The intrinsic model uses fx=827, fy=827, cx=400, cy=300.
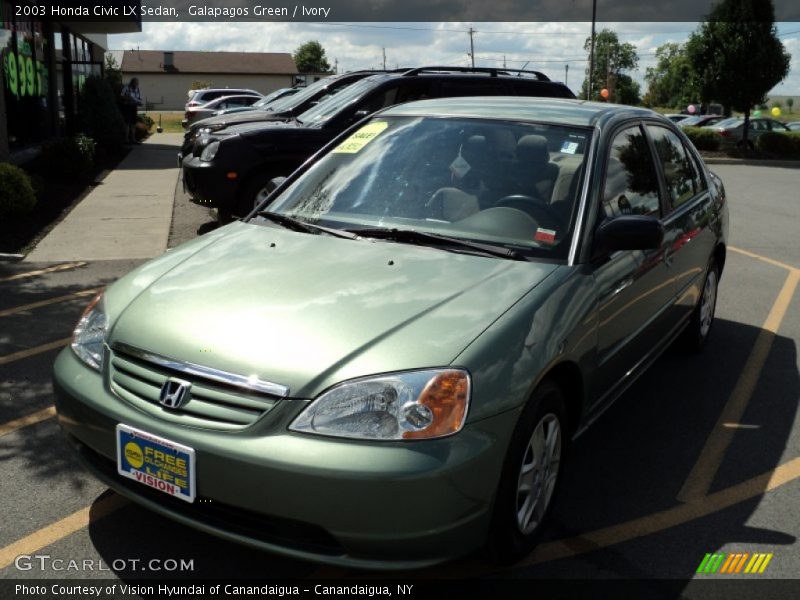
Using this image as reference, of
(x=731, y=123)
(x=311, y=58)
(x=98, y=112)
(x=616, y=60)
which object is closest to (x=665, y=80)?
(x=616, y=60)

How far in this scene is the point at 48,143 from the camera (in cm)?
1462

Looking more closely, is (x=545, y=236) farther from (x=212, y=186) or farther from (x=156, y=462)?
(x=212, y=186)

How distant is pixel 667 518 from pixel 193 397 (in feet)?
6.77

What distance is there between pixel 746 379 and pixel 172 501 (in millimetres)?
3887

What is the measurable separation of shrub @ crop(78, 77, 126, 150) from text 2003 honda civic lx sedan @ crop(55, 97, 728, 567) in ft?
55.1

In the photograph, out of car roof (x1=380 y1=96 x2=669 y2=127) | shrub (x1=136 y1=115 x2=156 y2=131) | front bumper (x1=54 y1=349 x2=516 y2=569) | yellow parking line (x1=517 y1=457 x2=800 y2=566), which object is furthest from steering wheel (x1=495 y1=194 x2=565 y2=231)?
shrub (x1=136 y1=115 x2=156 y2=131)

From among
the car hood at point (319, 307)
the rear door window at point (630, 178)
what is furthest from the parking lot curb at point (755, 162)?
the car hood at point (319, 307)

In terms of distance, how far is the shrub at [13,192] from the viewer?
31.2 ft

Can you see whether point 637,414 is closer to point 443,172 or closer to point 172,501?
point 443,172

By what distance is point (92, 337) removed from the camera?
3146 millimetres

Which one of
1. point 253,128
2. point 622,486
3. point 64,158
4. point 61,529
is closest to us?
point 61,529

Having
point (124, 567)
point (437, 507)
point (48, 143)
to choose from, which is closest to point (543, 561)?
point (437, 507)

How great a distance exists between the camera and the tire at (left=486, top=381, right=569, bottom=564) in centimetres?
279

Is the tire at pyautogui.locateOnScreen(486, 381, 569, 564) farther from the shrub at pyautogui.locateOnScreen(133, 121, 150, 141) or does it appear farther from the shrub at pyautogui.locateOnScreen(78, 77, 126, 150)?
the shrub at pyautogui.locateOnScreen(133, 121, 150, 141)
